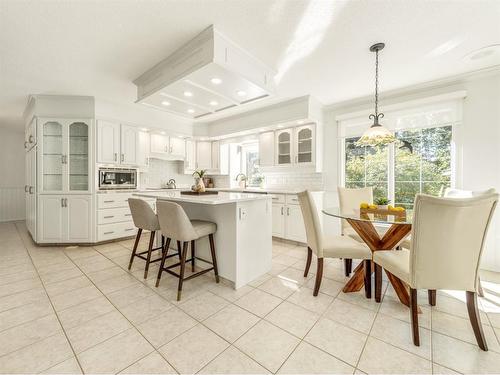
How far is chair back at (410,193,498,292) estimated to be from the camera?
1505 millimetres

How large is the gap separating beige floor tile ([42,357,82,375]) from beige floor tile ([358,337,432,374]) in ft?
5.62

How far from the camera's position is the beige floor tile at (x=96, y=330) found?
1605mm

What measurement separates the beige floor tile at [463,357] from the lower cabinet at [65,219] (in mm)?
4668

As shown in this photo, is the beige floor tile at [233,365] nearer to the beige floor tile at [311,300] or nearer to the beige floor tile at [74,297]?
the beige floor tile at [311,300]

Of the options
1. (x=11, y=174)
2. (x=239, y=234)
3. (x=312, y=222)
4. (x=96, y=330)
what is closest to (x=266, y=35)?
(x=312, y=222)

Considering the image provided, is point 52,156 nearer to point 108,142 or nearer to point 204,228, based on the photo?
point 108,142

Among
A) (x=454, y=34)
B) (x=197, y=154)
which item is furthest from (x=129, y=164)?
(x=454, y=34)

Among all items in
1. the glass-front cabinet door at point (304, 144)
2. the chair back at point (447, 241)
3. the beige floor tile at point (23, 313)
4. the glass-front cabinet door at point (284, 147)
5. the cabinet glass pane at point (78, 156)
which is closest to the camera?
the chair back at point (447, 241)

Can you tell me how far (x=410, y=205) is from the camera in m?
3.65

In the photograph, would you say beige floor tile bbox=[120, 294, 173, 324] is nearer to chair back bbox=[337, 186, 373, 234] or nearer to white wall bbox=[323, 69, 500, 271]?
chair back bbox=[337, 186, 373, 234]

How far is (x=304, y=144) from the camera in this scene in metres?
4.38

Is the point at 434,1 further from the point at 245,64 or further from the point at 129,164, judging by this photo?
the point at 129,164

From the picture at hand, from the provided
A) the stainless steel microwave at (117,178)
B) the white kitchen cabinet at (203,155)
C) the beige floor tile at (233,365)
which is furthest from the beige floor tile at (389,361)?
the white kitchen cabinet at (203,155)

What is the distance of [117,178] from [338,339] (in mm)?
4334
